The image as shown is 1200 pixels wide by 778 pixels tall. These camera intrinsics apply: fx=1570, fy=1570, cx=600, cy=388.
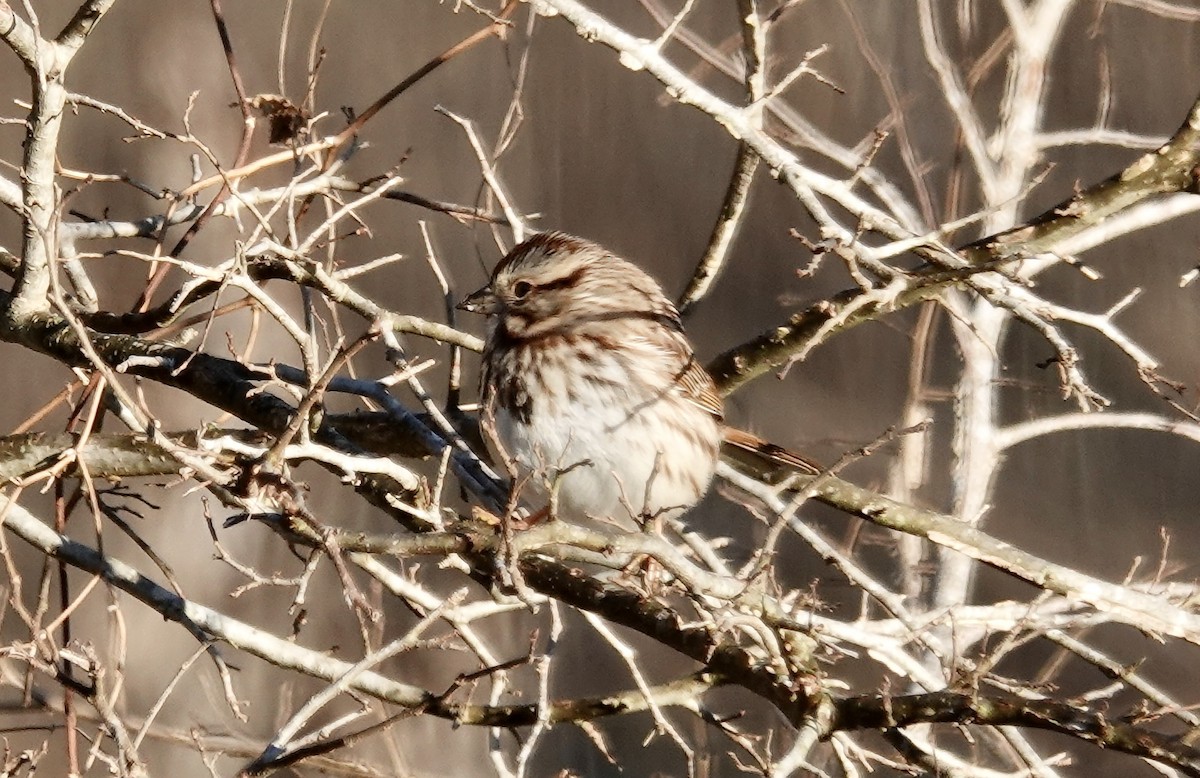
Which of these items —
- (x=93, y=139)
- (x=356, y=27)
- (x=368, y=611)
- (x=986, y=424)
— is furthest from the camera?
(x=356, y=27)

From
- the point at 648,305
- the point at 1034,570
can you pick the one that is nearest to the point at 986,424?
the point at 648,305

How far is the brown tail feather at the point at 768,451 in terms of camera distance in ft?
14.4

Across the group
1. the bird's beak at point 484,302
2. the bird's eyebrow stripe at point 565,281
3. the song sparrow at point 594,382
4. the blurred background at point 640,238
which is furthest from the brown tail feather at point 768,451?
the blurred background at point 640,238

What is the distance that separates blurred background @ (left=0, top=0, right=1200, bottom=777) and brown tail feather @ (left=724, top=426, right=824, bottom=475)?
3597mm

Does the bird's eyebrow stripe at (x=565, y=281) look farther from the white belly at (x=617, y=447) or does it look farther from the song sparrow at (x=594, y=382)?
the white belly at (x=617, y=447)

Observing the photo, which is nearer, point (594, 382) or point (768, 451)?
point (594, 382)

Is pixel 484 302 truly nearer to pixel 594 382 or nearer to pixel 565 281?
pixel 565 281

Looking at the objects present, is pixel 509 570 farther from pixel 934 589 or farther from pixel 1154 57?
pixel 1154 57

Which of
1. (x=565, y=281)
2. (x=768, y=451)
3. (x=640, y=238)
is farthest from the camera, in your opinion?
(x=640, y=238)

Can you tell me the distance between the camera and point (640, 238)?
12.0 m

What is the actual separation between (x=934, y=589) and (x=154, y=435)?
3565mm

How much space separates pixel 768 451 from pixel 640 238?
24.7 feet

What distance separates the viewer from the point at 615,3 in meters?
13.2

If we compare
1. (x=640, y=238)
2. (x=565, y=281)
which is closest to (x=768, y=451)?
(x=565, y=281)
